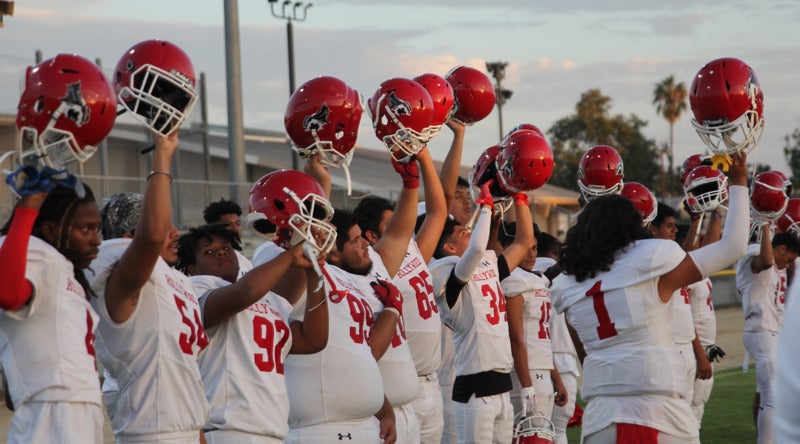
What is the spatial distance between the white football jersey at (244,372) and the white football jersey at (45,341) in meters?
0.84

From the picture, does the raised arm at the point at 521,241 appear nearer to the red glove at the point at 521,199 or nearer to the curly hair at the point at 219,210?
the red glove at the point at 521,199

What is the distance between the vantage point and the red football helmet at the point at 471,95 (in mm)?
6832

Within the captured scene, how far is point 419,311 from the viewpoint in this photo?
6.79m

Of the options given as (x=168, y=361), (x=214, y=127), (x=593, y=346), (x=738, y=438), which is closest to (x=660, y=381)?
(x=593, y=346)

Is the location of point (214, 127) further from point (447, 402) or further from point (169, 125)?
point (169, 125)

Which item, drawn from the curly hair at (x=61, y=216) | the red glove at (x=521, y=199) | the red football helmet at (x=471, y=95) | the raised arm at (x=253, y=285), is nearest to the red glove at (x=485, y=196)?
the red glove at (x=521, y=199)

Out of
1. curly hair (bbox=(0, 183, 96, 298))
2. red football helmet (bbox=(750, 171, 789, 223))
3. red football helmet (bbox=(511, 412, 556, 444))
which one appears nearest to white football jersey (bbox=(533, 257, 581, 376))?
red football helmet (bbox=(511, 412, 556, 444))

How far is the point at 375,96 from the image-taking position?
5.96 metres

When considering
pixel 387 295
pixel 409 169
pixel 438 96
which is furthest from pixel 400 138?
pixel 387 295

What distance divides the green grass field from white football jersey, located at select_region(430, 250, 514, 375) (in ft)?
11.5

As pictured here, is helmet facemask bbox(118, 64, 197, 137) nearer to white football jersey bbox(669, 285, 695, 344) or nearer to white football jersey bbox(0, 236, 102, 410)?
white football jersey bbox(0, 236, 102, 410)

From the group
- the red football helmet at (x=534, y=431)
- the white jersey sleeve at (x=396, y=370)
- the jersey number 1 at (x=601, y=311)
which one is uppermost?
the jersey number 1 at (x=601, y=311)

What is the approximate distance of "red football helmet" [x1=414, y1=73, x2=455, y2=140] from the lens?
6.05 meters

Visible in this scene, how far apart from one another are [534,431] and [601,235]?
2.69 m
